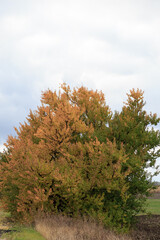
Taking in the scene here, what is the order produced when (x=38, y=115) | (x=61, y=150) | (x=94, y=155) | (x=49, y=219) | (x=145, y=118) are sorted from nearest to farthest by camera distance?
1. (x=49, y=219)
2. (x=94, y=155)
3. (x=61, y=150)
4. (x=145, y=118)
5. (x=38, y=115)

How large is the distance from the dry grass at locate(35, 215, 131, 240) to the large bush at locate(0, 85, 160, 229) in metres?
0.84

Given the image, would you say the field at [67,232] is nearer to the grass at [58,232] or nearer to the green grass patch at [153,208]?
the grass at [58,232]

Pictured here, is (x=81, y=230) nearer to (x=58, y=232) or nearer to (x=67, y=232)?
(x=67, y=232)

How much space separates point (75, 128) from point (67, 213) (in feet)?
15.5

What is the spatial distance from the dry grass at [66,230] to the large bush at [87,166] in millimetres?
840

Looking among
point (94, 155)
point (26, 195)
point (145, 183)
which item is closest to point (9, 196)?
point (26, 195)

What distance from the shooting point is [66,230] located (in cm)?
1118

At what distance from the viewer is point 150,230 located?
1641 cm

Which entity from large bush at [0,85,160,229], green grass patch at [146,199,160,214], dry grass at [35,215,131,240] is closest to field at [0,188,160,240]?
dry grass at [35,215,131,240]

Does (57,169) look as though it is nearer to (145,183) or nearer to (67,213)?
(67,213)

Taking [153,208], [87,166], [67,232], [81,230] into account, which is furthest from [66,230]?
[153,208]

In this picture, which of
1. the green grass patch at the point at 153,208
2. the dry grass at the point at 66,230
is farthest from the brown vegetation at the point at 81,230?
the green grass patch at the point at 153,208

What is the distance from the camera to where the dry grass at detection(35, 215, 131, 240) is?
34.5 ft

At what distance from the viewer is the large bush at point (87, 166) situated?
14.0m
